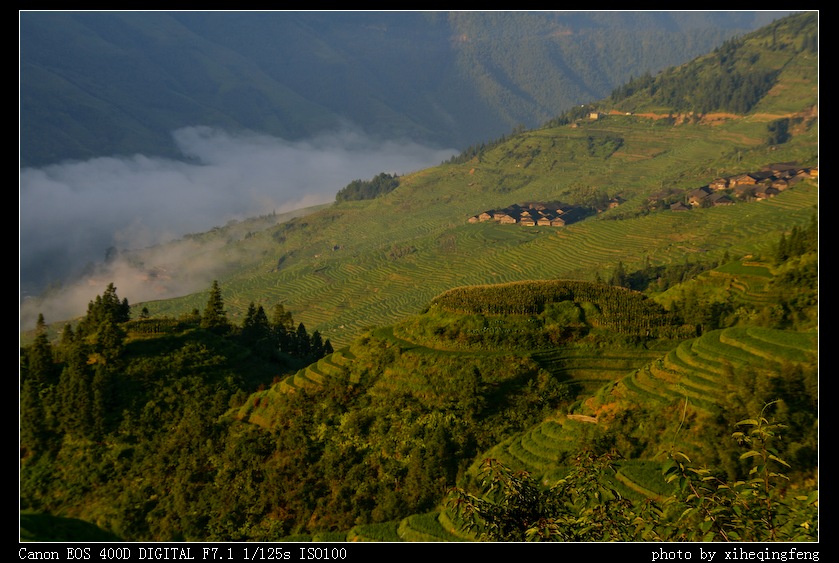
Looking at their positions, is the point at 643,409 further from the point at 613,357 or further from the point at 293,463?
the point at 293,463

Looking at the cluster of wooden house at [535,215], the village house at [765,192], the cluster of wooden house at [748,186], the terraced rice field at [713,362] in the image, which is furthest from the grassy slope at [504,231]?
the terraced rice field at [713,362]

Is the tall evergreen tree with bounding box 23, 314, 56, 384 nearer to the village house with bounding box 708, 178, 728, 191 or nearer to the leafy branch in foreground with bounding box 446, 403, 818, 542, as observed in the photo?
the leafy branch in foreground with bounding box 446, 403, 818, 542

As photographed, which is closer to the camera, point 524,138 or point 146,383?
point 146,383

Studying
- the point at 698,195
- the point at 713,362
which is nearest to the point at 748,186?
the point at 698,195

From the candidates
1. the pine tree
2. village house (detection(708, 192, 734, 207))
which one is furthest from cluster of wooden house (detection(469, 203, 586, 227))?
the pine tree

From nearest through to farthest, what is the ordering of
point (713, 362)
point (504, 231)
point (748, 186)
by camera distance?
point (713, 362)
point (748, 186)
point (504, 231)

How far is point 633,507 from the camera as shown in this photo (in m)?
14.3

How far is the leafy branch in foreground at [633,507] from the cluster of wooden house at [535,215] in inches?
3937

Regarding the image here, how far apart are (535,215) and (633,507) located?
105201 millimetres

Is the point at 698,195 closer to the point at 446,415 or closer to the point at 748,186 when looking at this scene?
the point at 748,186

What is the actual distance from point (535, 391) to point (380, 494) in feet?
24.1
